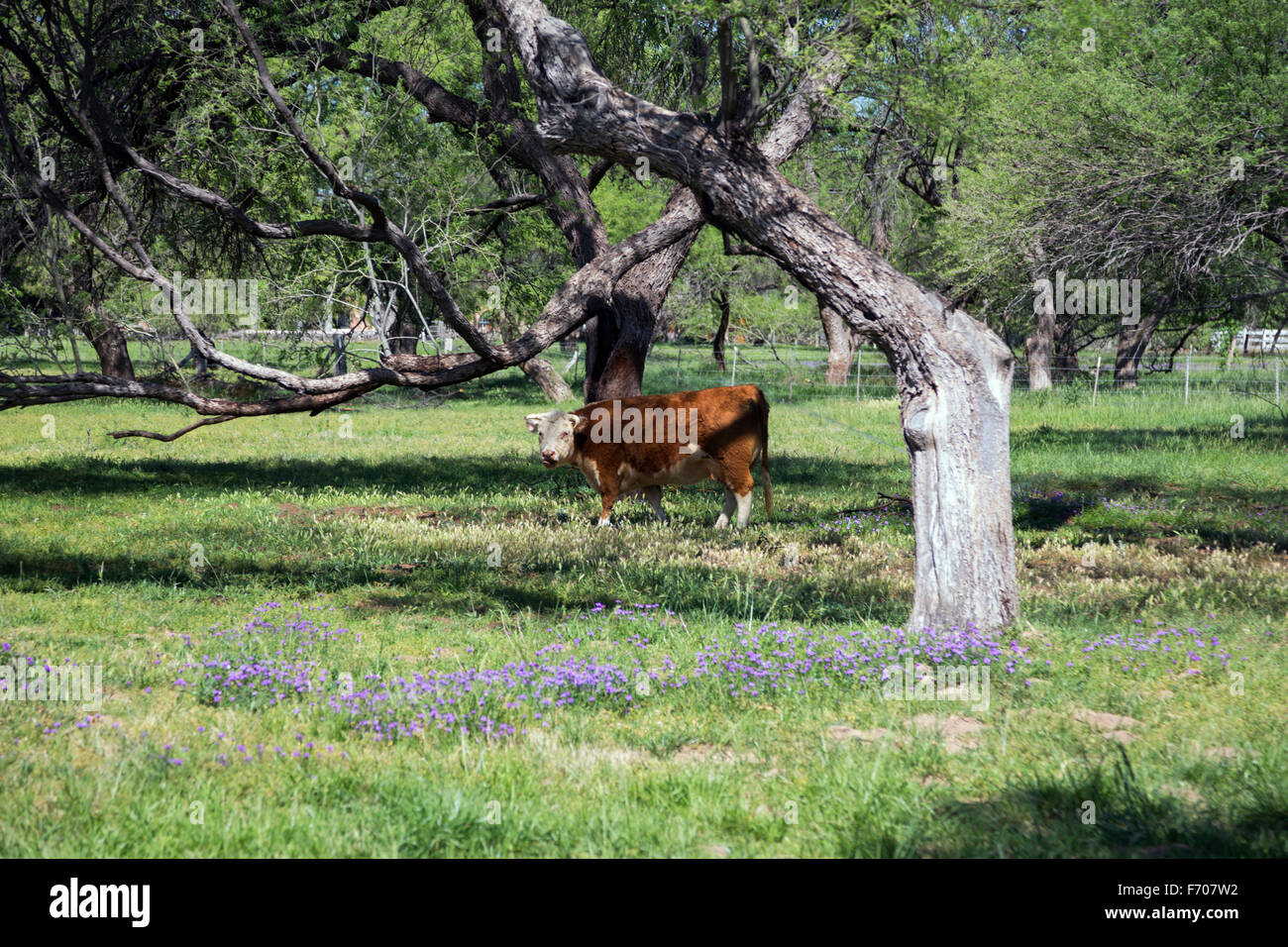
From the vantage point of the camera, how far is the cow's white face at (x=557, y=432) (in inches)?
492

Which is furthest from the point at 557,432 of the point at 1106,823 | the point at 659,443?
the point at 1106,823

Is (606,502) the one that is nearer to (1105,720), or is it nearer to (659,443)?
(659,443)

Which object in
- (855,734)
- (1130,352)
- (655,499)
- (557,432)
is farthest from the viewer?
(1130,352)

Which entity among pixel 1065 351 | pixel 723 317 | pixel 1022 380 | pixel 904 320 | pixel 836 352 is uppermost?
pixel 723 317

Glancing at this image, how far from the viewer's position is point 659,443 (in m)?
12.9

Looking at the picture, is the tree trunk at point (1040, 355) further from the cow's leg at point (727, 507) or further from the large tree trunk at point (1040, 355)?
the cow's leg at point (727, 507)

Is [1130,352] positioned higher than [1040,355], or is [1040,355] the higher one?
[1130,352]

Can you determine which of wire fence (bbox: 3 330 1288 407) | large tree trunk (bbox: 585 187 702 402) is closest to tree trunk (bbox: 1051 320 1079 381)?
wire fence (bbox: 3 330 1288 407)

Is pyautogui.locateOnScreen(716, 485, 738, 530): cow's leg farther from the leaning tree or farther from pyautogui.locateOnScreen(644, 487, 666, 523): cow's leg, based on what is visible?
the leaning tree

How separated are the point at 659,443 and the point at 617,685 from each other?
6940 mm

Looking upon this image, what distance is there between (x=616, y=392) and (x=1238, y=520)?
867cm

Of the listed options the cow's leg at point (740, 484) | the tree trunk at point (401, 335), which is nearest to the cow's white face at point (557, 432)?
the tree trunk at point (401, 335)

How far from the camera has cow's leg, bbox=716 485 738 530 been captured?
12852mm

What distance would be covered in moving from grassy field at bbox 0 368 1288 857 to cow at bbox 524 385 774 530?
647 mm
